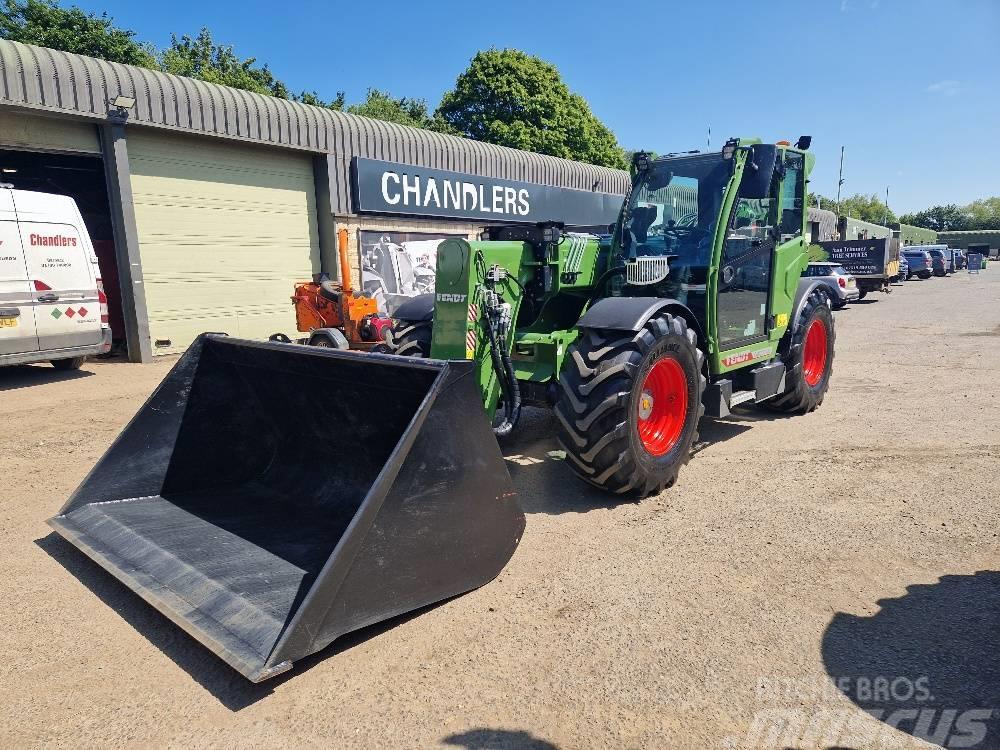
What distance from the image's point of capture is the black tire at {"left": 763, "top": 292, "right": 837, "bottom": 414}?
258 inches

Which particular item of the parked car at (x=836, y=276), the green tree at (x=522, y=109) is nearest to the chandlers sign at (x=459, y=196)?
the parked car at (x=836, y=276)

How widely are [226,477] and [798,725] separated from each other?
3.57 metres

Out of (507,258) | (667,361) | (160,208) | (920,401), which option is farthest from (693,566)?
(160,208)

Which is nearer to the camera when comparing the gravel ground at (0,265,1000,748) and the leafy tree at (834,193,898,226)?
the gravel ground at (0,265,1000,748)

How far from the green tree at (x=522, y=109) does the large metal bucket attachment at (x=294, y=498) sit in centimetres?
2818

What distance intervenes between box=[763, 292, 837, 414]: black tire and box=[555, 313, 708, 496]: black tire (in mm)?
2501

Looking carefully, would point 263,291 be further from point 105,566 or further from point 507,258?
point 105,566

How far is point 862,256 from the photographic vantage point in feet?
76.4

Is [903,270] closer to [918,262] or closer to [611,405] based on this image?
[918,262]

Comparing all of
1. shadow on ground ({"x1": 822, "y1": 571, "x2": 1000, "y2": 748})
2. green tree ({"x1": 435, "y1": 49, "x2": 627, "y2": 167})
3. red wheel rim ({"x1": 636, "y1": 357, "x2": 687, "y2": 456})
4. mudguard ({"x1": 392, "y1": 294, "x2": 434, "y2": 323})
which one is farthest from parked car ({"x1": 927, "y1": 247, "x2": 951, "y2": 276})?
shadow on ground ({"x1": 822, "y1": 571, "x2": 1000, "y2": 748})

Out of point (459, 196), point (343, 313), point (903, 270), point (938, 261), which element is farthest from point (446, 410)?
point (938, 261)

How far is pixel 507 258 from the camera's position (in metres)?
4.99

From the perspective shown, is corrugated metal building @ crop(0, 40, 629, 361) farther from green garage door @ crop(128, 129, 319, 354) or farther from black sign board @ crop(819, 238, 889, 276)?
black sign board @ crop(819, 238, 889, 276)

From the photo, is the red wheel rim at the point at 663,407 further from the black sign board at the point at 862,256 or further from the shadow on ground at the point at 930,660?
the black sign board at the point at 862,256
